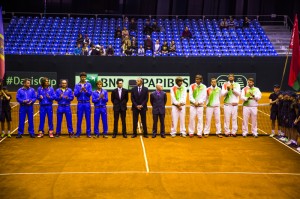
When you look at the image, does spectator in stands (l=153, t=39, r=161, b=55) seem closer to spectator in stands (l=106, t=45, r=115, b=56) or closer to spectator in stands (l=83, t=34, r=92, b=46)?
spectator in stands (l=106, t=45, r=115, b=56)

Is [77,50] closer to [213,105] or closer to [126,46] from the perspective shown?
[126,46]

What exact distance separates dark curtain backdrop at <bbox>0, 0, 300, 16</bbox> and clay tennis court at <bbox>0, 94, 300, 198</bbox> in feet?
65.3

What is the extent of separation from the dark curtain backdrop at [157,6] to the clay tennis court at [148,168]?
65.3 feet

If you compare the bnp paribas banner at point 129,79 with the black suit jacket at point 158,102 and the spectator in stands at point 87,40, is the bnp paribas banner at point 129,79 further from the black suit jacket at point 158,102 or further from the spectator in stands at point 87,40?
the black suit jacket at point 158,102

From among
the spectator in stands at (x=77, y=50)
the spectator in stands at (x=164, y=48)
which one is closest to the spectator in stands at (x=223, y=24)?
the spectator in stands at (x=164, y=48)

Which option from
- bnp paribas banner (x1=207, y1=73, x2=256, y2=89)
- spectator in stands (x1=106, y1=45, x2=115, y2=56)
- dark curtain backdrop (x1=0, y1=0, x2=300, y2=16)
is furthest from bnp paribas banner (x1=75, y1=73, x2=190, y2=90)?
dark curtain backdrop (x1=0, y1=0, x2=300, y2=16)

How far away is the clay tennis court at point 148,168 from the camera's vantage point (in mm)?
9219

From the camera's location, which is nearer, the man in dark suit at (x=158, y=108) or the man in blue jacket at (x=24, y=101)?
the man in blue jacket at (x=24, y=101)

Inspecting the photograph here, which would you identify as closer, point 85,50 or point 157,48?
point 85,50

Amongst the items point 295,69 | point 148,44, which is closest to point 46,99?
point 295,69

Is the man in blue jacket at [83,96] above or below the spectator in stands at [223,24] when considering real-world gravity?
below

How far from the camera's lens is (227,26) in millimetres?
30469

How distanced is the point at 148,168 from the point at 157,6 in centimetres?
2468

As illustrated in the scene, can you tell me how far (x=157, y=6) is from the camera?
33969 millimetres
